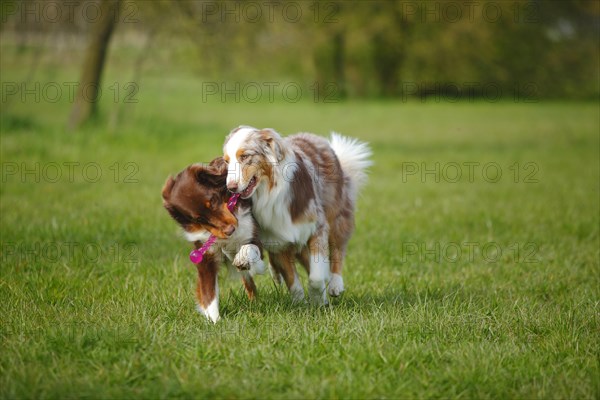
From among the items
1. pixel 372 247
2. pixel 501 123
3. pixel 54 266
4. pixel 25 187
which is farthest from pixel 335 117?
pixel 54 266

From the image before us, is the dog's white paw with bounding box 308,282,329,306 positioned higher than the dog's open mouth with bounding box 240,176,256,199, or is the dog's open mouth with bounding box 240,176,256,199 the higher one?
the dog's open mouth with bounding box 240,176,256,199

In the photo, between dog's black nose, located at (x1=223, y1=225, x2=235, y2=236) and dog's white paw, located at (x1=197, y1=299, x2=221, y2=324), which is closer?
dog's black nose, located at (x1=223, y1=225, x2=235, y2=236)

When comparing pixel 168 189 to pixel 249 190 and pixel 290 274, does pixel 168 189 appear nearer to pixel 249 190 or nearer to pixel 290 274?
pixel 249 190

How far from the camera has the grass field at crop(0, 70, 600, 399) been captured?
3695 millimetres

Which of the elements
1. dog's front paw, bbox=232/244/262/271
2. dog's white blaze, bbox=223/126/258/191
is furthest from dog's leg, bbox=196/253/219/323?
dog's white blaze, bbox=223/126/258/191

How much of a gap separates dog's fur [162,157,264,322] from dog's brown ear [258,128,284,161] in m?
0.32

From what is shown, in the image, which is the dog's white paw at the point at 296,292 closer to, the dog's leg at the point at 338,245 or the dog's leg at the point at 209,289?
the dog's leg at the point at 338,245

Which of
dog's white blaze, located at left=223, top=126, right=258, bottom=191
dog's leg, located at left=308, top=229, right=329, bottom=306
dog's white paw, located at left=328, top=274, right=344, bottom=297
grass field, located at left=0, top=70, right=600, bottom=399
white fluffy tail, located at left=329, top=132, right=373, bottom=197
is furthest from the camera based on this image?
white fluffy tail, located at left=329, top=132, right=373, bottom=197

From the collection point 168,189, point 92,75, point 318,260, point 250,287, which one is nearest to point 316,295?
point 318,260

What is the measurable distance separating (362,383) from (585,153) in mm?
13628

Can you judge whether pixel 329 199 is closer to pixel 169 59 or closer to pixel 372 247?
pixel 372 247

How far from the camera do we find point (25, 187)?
960cm

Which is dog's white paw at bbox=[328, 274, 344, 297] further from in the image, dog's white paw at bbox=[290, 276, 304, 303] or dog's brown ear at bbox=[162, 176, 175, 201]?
dog's brown ear at bbox=[162, 176, 175, 201]

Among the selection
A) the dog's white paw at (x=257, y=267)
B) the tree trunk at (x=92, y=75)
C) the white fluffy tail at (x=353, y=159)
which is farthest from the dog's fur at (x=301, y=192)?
the tree trunk at (x=92, y=75)
